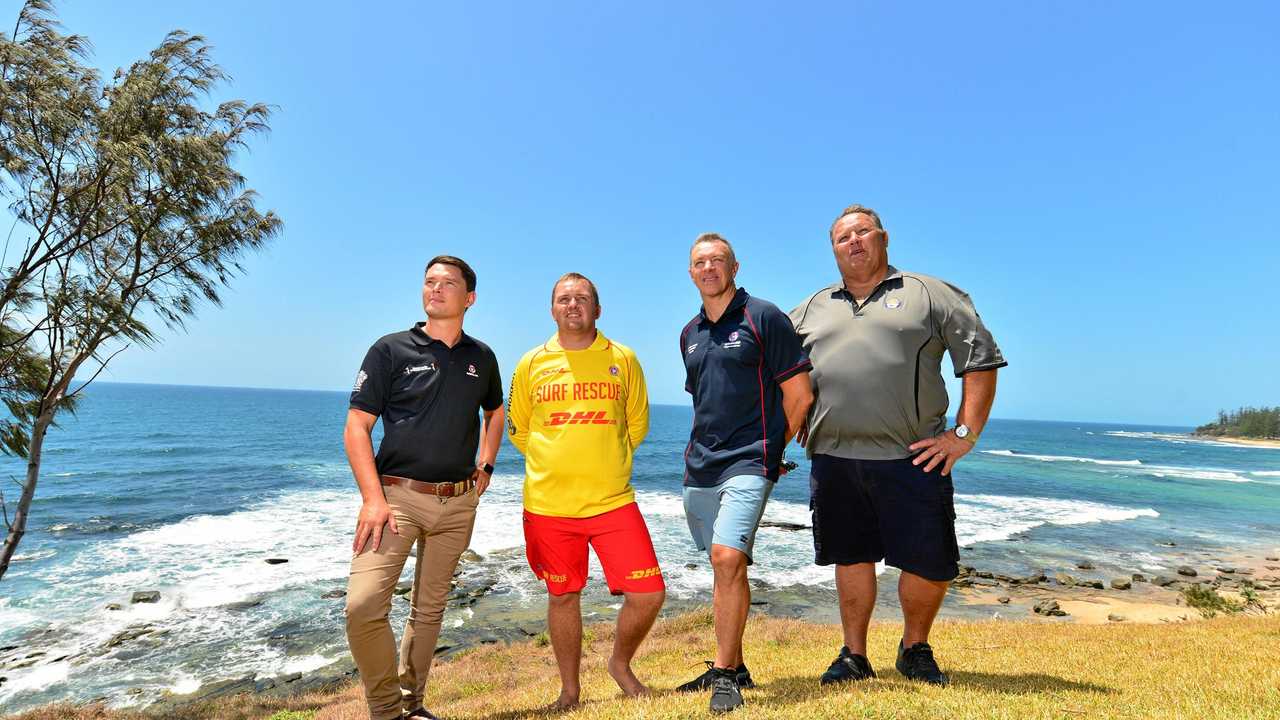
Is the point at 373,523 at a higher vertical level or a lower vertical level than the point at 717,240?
lower

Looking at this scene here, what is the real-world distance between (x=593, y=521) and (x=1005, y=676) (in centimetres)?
334

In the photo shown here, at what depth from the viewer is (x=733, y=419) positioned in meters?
4.26

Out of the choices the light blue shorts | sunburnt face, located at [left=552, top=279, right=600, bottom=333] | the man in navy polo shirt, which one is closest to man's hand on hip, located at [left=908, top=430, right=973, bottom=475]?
the man in navy polo shirt

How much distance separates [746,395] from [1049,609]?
17.3 metres

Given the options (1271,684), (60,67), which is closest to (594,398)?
(1271,684)

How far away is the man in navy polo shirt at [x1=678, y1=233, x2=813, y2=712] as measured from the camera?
4.12m

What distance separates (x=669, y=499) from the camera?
37.2 meters

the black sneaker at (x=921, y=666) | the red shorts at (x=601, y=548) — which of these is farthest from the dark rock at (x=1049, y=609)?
the red shorts at (x=601, y=548)

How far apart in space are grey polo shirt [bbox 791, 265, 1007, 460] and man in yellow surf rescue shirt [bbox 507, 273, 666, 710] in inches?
57.2

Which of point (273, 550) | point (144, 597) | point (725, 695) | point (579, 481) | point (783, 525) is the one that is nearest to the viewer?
point (725, 695)

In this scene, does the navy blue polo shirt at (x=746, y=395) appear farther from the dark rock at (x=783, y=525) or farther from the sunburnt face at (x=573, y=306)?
the dark rock at (x=783, y=525)

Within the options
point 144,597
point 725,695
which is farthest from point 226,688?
point 725,695

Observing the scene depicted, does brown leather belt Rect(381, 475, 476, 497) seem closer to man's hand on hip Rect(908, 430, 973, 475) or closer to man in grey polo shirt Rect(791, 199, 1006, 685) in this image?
man in grey polo shirt Rect(791, 199, 1006, 685)

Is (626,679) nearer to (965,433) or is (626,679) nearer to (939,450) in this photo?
(939,450)
